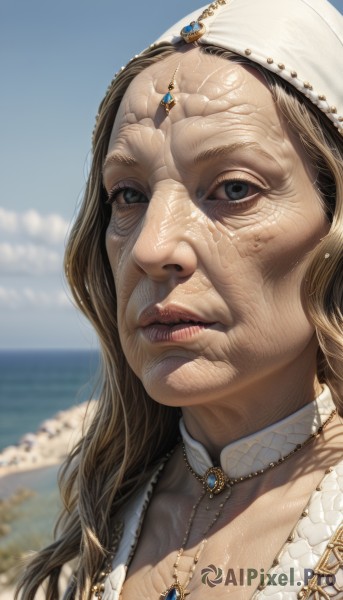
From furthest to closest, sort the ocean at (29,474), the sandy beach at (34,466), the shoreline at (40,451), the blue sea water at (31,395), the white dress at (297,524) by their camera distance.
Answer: the blue sea water at (31,395)
the shoreline at (40,451)
the sandy beach at (34,466)
the ocean at (29,474)
the white dress at (297,524)

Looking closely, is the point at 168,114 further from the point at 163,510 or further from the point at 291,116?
the point at 163,510

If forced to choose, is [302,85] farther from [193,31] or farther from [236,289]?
[236,289]

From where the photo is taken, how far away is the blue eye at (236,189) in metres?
2.39

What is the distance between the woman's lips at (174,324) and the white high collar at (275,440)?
16.0 inches

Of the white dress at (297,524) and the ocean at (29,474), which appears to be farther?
the ocean at (29,474)

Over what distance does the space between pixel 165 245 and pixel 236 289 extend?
0.72 ft

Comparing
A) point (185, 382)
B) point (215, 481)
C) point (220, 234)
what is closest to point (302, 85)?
→ point (220, 234)

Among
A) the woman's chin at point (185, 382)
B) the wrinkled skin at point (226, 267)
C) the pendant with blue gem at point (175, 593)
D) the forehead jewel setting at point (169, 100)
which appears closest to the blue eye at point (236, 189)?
the wrinkled skin at point (226, 267)

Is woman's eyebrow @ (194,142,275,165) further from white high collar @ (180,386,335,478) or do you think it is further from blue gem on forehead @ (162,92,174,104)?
white high collar @ (180,386,335,478)

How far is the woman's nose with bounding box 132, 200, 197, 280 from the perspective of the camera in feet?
7.60

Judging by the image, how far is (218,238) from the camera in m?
2.37

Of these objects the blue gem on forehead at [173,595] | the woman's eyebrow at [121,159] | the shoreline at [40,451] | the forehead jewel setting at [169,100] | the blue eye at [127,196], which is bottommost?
the shoreline at [40,451]

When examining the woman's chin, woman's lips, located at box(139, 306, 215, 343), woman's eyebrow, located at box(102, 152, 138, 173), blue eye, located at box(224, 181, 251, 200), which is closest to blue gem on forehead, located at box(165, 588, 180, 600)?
the woman's chin

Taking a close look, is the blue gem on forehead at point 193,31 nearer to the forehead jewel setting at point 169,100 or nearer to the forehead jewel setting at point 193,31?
the forehead jewel setting at point 193,31
